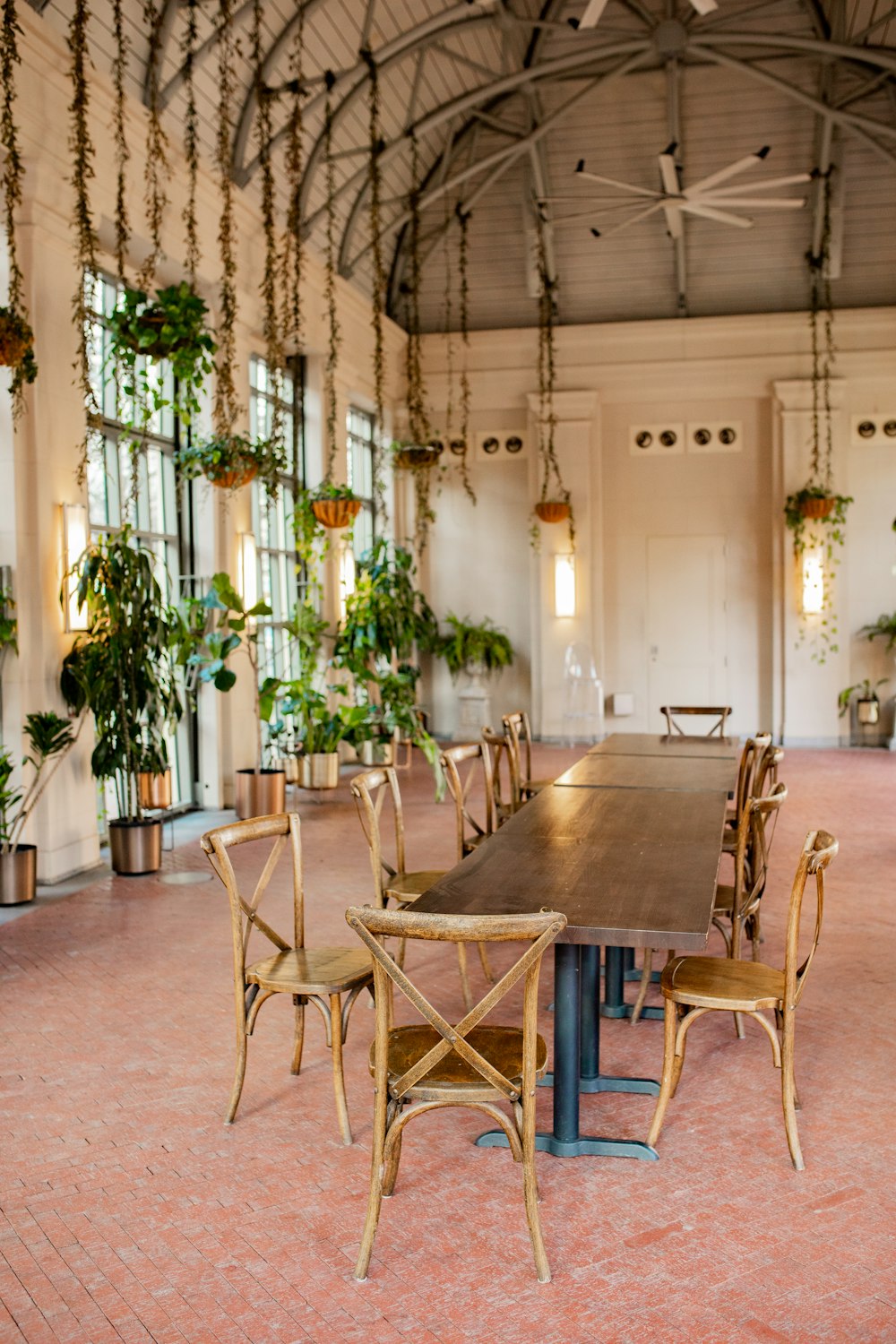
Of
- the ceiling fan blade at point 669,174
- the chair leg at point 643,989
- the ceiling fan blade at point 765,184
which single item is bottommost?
the chair leg at point 643,989

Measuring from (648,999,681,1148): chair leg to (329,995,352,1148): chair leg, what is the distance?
2.96 ft

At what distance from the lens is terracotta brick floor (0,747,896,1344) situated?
2607mm

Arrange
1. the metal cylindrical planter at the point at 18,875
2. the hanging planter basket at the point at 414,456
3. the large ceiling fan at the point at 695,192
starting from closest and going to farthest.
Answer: the metal cylindrical planter at the point at 18,875 < the large ceiling fan at the point at 695,192 < the hanging planter basket at the point at 414,456

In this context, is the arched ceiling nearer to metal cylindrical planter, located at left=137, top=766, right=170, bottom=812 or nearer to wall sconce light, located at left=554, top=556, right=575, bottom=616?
wall sconce light, located at left=554, top=556, right=575, bottom=616

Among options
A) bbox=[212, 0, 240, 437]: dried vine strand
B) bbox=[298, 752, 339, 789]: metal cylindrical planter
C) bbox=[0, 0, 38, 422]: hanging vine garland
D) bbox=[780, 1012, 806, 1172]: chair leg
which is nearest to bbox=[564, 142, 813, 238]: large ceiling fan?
bbox=[212, 0, 240, 437]: dried vine strand

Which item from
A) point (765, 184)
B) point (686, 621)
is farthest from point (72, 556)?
point (686, 621)

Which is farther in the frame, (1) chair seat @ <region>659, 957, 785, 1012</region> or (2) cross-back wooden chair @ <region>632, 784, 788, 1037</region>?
(2) cross-back wooden chair @ <region>632, 784, 788, 1037</region>

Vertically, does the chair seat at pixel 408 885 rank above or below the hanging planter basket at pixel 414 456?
below

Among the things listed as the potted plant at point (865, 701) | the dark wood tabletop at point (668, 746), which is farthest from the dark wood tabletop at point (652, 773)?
the potted plant at point (865, 701)

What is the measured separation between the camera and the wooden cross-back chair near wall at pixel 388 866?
4.16 meters

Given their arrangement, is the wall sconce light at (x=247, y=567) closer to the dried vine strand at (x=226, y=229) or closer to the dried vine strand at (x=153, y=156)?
the dried vine strand at (x=226, y=229)

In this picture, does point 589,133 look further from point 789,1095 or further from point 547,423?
point 789,1095

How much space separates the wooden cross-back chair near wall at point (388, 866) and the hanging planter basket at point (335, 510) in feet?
16.2

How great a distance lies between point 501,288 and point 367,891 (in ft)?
30.8
